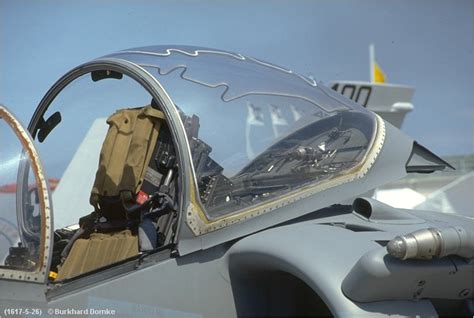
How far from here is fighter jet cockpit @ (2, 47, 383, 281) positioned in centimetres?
232

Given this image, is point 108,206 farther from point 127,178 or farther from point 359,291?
point 359,291

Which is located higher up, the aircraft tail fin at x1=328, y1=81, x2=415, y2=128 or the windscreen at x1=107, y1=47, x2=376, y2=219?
the windscreen at x1=107, y1=47, x2=376, y2=219

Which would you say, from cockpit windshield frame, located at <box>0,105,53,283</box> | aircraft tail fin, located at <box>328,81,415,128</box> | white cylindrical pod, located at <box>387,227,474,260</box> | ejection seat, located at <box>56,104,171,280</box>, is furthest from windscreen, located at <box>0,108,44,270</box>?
aircraft tail fin, located at <box>328,81,415,128</box>

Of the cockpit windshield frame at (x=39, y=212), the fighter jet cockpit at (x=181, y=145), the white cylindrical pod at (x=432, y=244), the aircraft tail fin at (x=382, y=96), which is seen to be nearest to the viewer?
the white cylindrical pod at (x=432, y=244)

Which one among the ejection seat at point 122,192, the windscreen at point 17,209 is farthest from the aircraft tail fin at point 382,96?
the windscreen at point 17,209

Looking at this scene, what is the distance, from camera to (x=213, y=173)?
2.40m

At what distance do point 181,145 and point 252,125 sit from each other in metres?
0.66

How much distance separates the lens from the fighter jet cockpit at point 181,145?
232 centimetres

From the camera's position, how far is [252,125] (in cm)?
281

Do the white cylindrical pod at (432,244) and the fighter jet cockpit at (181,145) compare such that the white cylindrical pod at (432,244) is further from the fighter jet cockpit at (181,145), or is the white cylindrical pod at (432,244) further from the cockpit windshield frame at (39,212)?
the cockpit windshield frame at (39,212)

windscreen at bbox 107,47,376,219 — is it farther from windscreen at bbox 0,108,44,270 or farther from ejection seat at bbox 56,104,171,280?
windscreen at bbox 0,108,44,270

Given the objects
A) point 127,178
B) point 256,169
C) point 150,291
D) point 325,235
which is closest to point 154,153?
point 127,178

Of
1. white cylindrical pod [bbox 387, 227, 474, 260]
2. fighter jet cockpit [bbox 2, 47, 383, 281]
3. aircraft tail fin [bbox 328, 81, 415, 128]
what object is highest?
fighter jet cockpit [bbox 2, 47, 383, 281]

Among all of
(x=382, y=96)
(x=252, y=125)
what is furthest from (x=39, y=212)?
(x=382, y=96)
